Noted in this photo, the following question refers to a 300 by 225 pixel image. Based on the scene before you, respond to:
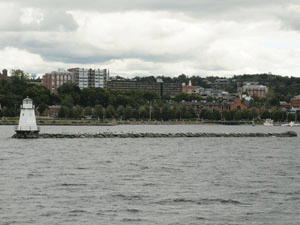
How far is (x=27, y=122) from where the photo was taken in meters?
82.3

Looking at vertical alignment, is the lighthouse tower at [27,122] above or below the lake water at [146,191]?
above

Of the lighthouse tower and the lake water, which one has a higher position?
the lighthouse tower

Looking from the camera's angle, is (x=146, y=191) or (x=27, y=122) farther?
(x=27, y=122)

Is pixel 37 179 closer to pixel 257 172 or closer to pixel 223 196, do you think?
pixel 223 196

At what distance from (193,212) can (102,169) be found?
18.7 meters

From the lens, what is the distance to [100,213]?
92.9 ft

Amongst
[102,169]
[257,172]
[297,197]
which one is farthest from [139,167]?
[297,197]

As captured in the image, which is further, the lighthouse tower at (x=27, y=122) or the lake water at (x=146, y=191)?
the lighthouse tower at (x=27, y=122)

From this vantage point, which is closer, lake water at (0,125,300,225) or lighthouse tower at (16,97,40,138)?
lake water at (0,125,300,225)

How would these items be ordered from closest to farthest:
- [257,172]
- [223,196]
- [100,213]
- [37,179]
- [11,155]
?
[100,213]
[223,196]
[37,179]
[257,172]
[11,155]

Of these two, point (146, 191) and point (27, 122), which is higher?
point (27, 122)

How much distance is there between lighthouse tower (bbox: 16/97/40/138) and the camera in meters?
78.4

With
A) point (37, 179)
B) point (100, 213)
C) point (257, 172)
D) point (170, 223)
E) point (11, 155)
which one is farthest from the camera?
point (11, 155)

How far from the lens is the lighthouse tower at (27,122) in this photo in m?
78.4
